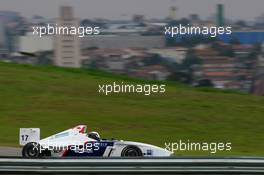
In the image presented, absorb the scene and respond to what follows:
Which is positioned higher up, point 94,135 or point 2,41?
point 2,41

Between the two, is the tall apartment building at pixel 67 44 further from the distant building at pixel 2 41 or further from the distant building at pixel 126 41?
the distant building at pixel 2 41

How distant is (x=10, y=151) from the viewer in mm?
13031

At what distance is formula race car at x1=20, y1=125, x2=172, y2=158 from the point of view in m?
11.9

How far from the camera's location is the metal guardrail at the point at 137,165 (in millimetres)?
9977

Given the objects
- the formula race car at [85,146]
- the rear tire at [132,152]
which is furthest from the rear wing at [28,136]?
the rear tire at [132,152]

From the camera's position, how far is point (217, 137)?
1295 cm

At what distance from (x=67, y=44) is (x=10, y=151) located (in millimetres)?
1893

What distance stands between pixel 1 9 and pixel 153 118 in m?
2.88

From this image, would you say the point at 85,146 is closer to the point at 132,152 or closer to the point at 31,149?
the point at 132,152

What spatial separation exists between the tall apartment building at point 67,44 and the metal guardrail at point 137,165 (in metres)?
2.75

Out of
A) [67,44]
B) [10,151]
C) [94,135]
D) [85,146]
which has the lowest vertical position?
[10,151]

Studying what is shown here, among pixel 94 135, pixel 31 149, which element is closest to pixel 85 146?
pixel 94 135

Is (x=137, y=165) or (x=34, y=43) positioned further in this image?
(x=34, y=43)

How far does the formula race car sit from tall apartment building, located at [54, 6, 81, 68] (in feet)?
3.71
